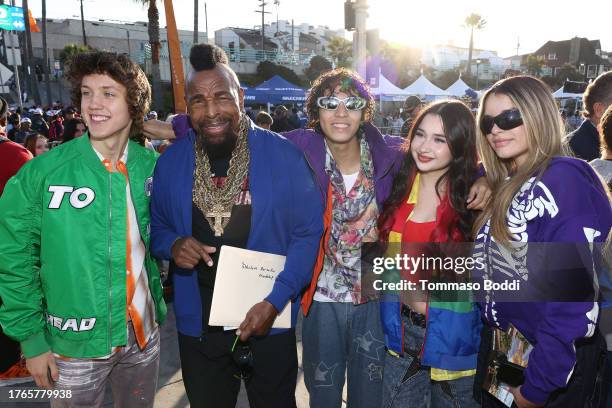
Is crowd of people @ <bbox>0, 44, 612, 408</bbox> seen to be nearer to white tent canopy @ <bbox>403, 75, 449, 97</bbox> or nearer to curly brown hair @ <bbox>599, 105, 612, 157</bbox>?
→ curly brown hair @ <bbox>599, 105, 612, 157</bbox>

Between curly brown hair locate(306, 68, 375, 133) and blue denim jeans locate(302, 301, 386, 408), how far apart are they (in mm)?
1144

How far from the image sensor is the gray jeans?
201cm

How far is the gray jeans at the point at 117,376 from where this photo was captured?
6.59 feet

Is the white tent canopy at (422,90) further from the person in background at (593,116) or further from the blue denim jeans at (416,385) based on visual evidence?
the blue denim jeans at (416,385)

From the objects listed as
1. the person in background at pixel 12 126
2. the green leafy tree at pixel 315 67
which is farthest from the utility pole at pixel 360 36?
the green leafy tree at pixel 315 67

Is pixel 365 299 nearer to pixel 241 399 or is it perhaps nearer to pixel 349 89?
pixel 349 89

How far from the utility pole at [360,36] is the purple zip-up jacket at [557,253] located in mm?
5131

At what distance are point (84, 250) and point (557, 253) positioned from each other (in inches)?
78.3

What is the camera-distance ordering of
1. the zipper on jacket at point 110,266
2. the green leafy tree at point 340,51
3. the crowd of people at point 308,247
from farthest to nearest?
the green leafy tree at point 340,51, the zipper on jacket at point 110,266, the crowd of people at point 308,247

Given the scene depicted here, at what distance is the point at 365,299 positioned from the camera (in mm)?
2506

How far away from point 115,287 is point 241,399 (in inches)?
66.6

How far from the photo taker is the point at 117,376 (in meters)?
2.22

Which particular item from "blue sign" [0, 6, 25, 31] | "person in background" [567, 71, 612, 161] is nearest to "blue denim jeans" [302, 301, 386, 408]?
"person in background" [567, 71, 612, 161]

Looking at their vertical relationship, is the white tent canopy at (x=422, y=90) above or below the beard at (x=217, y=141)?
above
